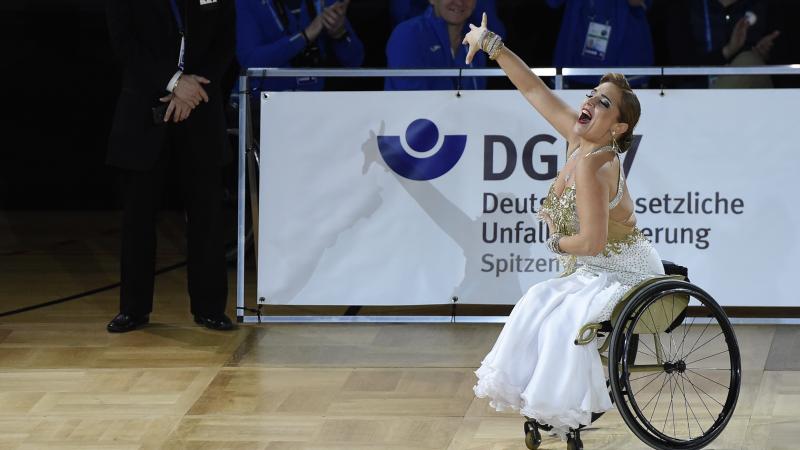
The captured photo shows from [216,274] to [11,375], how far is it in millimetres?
1117

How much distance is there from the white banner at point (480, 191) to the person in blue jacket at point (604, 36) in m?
1.23

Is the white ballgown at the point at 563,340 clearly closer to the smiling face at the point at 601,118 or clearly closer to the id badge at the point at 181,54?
the smiling face at the point at 601,118

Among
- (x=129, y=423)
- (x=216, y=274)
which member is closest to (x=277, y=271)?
(x=216, y=274)

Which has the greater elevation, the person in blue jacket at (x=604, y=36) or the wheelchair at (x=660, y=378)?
the person in blue jacket at (x=604, y=36)

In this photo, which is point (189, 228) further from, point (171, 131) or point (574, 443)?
point (574, 443)

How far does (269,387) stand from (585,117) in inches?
71.1

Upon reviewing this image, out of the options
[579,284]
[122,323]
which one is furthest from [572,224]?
[122,323]

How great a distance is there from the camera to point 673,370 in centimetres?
456

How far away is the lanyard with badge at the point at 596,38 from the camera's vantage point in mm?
7484

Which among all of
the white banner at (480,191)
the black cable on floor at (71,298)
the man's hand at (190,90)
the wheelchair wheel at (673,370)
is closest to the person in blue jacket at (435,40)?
the white banner at (480,191)

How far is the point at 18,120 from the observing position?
32.7 ft

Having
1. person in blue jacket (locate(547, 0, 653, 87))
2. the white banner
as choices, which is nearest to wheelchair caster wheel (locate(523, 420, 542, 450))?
the white banner

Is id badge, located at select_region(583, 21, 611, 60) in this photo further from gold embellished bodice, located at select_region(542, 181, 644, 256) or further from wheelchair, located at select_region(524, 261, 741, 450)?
gold embellished bodice, located at select_region(542, 181, 644, 256)

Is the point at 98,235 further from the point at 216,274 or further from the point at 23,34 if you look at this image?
the point at 216,274
